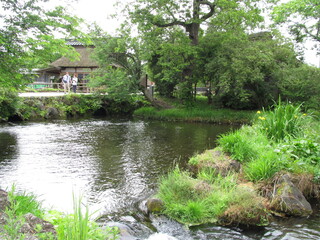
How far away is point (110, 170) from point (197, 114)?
49.2 ft

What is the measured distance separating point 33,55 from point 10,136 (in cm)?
815

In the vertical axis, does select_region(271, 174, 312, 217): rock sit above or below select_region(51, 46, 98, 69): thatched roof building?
below

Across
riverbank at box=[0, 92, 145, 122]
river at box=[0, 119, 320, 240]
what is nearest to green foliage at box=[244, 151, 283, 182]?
river at box=[0, 119, 320, 240]

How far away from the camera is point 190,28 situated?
24.2 metres

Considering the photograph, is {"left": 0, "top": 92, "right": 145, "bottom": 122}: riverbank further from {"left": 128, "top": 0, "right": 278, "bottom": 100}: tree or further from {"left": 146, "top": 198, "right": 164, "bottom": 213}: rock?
{"left": 146, "top": 198, "right": 164, "bottom": 213}: rock

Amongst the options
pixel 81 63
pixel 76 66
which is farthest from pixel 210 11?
pixel 76 66

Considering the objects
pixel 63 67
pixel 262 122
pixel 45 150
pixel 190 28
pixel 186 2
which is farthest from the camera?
pixel 63 67

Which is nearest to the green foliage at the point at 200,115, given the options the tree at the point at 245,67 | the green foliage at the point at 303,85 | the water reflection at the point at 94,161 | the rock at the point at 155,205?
the tree at the point at 245,67

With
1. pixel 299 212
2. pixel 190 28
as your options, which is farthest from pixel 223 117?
pixel 299 212

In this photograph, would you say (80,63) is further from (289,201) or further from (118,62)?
(289,201)

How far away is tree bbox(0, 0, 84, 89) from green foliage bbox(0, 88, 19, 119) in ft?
36.5

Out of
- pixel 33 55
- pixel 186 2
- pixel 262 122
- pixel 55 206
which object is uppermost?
pixel 186 2

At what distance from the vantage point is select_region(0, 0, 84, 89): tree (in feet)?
24.8

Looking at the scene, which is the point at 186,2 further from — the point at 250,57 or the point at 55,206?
the point at 55,206
